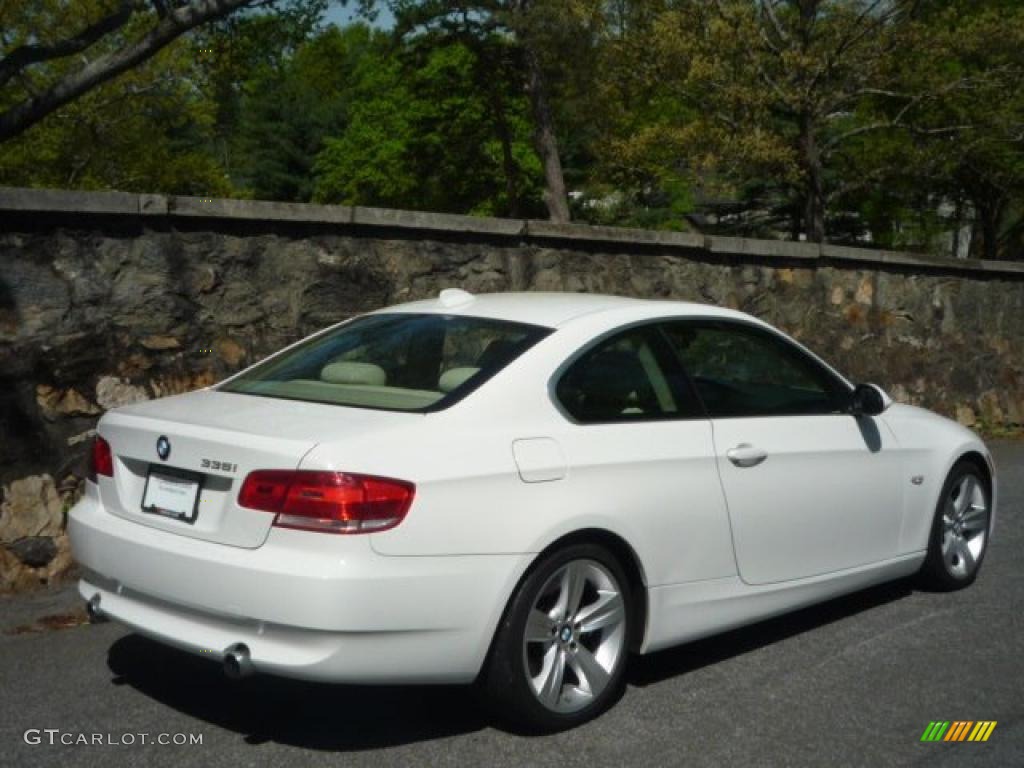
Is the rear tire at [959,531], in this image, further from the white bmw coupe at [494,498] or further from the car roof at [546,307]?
the car roof at [546,307]

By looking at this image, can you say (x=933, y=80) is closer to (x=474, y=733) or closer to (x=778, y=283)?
(x=778, y=283)

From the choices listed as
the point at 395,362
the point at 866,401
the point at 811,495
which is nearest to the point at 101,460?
the point at 395,362

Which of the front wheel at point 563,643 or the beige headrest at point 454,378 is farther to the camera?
the beige headrest at point 454,378

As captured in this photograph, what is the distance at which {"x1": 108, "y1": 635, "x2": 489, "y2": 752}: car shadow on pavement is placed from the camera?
178 inches

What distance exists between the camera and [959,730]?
4.65m

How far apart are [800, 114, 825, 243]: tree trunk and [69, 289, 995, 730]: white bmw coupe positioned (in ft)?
55.9

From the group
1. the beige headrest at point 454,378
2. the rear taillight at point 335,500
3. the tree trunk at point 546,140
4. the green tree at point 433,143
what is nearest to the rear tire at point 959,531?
the beige headrest at point 454,378

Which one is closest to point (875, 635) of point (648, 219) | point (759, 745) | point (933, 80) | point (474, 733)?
point (759, 745)

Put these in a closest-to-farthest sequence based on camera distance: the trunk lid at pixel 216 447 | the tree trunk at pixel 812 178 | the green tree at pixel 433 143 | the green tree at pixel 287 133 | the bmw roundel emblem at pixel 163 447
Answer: the trunk lid at pixel 216 447, the bmw roundel emblem at pixel 163 447, the tree trunk at pixel 812 178, the green tree at pixel 433 143, the green tree at pixel 287 133

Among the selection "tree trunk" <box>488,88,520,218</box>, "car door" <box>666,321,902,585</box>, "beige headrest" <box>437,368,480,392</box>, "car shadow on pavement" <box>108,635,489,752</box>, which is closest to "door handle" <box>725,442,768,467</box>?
"car door" <box>666,321,902,585</box>

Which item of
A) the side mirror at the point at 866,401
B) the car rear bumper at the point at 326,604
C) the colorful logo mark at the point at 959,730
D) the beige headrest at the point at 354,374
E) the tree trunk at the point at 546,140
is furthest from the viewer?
the tree trunk at the point at 546,140

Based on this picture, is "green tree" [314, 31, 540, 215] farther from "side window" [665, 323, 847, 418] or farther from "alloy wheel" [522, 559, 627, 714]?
"alloy wheel" [522, 559, 627, 714]

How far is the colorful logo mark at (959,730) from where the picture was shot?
4578 millimetres

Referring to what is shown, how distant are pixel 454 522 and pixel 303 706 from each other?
112 cm
